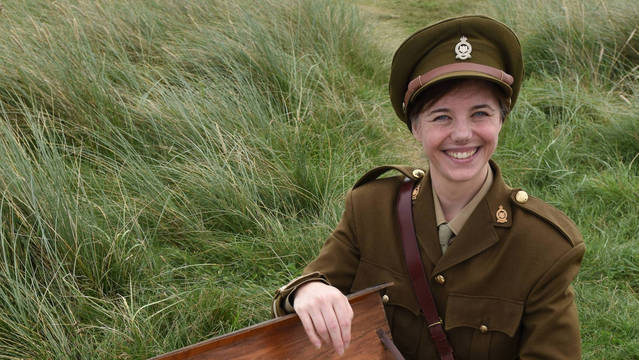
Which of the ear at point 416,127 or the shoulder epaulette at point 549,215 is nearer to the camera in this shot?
the shoulder epaulette at point 549,215

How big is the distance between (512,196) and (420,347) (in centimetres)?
54

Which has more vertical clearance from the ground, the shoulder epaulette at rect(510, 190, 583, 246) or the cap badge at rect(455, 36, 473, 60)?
the cap badge at rect(455, 36, 473, 60)

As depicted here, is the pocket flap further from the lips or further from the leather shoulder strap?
the lips

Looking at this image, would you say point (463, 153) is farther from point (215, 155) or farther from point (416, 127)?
point (215, 155)

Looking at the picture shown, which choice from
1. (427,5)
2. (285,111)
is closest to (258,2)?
(285,111)

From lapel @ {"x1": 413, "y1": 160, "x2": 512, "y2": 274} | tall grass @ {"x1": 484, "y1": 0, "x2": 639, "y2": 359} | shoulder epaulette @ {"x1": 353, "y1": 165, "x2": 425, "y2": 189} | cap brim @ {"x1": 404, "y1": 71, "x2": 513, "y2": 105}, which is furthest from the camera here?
tall grass @ {"x1": 484, "y1": 0, "x2": 639, "y2": 359}

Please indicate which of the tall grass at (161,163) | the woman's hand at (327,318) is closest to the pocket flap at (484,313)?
the woman's hand at (327,318)

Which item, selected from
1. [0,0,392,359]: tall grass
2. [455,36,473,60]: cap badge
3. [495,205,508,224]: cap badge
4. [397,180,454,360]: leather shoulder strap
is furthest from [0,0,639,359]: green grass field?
[455,36,473,60]: cap badge

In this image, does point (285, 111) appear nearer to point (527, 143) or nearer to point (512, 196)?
point (527, 143)

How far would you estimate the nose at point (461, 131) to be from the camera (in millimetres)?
1600

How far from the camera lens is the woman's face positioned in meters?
1.61

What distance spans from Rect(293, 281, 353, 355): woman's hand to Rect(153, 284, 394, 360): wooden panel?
5 centimetres

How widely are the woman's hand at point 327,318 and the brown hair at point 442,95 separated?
0.58 m

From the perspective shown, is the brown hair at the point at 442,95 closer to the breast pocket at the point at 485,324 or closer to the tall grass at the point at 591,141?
the breast pocket at the point at 485,324
